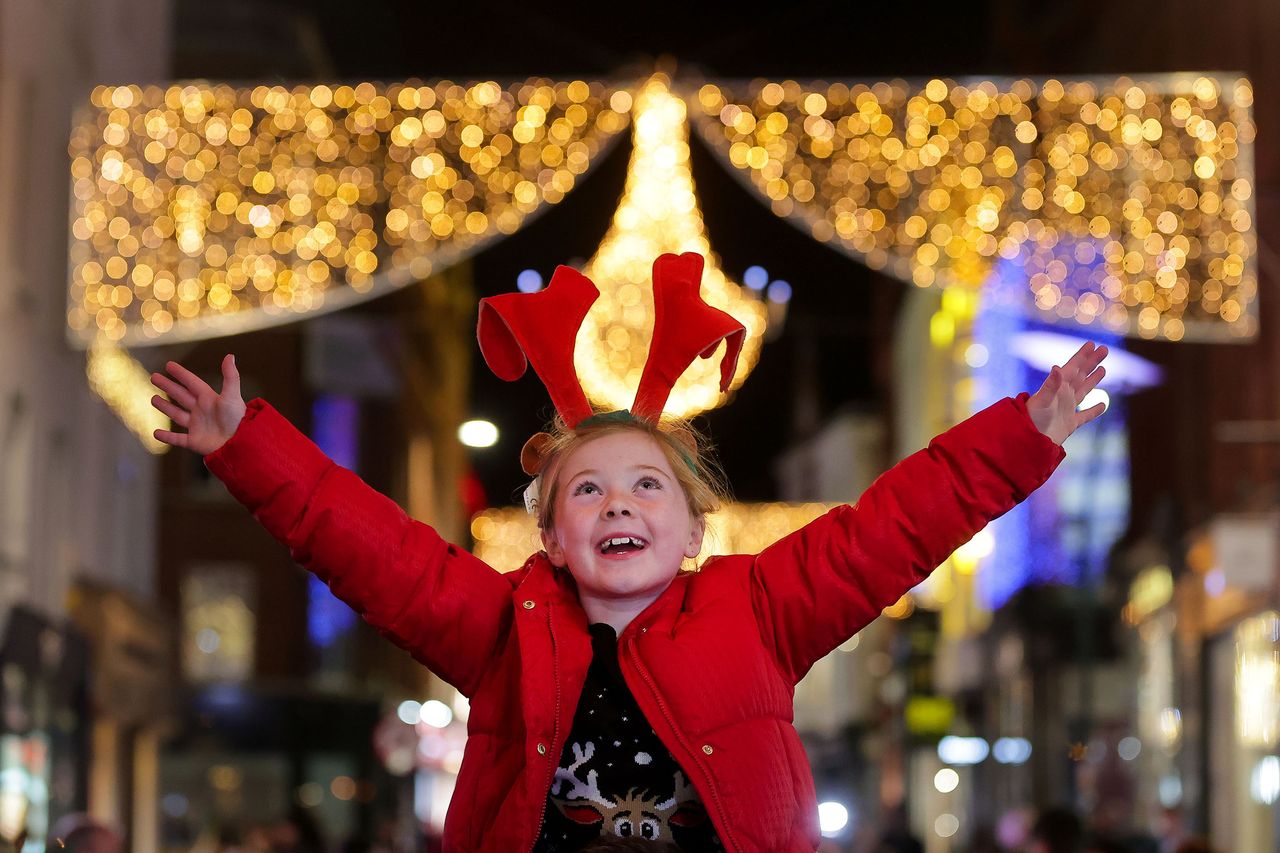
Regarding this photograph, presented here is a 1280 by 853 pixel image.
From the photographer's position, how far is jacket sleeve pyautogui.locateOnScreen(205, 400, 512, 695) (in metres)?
3.73

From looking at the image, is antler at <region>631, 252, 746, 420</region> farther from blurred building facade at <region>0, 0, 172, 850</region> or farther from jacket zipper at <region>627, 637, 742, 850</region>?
blurred building facade at <region>0, 0, 172, 850</region>

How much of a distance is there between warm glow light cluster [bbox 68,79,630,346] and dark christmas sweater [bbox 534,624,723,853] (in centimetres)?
967

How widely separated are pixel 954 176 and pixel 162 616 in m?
14.6

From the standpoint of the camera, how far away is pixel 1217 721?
21.0m

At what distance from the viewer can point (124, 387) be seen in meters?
22.9

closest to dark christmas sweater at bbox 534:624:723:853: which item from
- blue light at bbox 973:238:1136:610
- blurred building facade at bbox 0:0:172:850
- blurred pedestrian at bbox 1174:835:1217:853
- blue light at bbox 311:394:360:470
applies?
blurred pedestrian at bbox 1174:835:1217:853

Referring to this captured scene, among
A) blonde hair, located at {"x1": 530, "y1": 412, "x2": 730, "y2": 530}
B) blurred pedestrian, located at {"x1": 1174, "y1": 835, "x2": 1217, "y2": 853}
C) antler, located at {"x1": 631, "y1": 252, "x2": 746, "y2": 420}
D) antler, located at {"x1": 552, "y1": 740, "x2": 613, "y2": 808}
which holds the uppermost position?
antler, located at {"x1": 631, "y1": 252, "x2": 746, "y2": 420}

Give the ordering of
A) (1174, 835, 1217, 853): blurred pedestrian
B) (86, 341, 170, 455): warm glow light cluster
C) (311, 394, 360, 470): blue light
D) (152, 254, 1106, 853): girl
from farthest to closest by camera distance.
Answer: (311, 394, 360, 470): blue light
(86, 341, 170, 455): warm glow light cluster
(1174, 835, 1217, 853): blurred pedestrian
(152, 254, 1106, 853): girl

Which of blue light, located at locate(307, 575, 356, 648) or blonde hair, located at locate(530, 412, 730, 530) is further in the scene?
blue light, located at locate(307, 575, 356, 648)

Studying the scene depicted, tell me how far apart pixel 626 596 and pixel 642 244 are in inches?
372

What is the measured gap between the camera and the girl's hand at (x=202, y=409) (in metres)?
3.73

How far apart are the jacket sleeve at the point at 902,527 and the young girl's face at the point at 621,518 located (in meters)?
0.21

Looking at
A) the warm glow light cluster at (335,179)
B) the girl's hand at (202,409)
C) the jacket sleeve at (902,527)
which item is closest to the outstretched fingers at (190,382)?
the girl's hand at (202,409)

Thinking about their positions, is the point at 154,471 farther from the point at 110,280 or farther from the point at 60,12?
the point at 110,280
